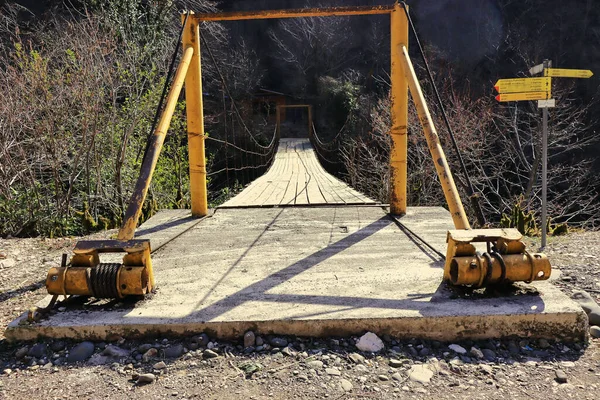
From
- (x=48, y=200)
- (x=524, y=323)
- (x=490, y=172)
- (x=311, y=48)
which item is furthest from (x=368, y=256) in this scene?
(x=311, y=48)

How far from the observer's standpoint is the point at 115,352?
134 cm

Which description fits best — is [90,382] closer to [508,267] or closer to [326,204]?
[508,267]

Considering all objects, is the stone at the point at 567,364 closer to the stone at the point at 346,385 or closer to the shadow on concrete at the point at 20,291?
the stone at the point at 346,385

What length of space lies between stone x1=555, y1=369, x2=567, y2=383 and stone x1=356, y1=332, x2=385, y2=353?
0.44m

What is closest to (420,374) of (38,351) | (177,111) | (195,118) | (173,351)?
(173,351)

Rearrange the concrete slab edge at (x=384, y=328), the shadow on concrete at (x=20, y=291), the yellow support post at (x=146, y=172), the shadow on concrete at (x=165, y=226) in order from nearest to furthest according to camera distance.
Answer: the concrete slab edge at (x=384, y=328) < the yellow support post at (x=146, y=172) < the shadow on concrete at (x=20, y=291) < the shadow on concrete at (x=165, y=226)

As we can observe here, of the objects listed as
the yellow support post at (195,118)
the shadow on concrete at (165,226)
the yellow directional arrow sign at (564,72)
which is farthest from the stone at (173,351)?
the yellow directional arrow sign at (564,72)

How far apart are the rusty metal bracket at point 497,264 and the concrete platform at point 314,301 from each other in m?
0.07

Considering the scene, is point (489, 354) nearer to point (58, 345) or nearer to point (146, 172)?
point (58, 345)

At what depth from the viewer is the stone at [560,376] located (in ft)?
3.91

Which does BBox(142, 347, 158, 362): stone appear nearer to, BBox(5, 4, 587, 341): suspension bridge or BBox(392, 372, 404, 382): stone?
BBox(5, 4, 587, 341): suspension bridge

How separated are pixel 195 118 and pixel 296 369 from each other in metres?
1.99

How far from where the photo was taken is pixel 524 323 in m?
1.38

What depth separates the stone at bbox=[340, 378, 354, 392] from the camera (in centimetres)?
117
